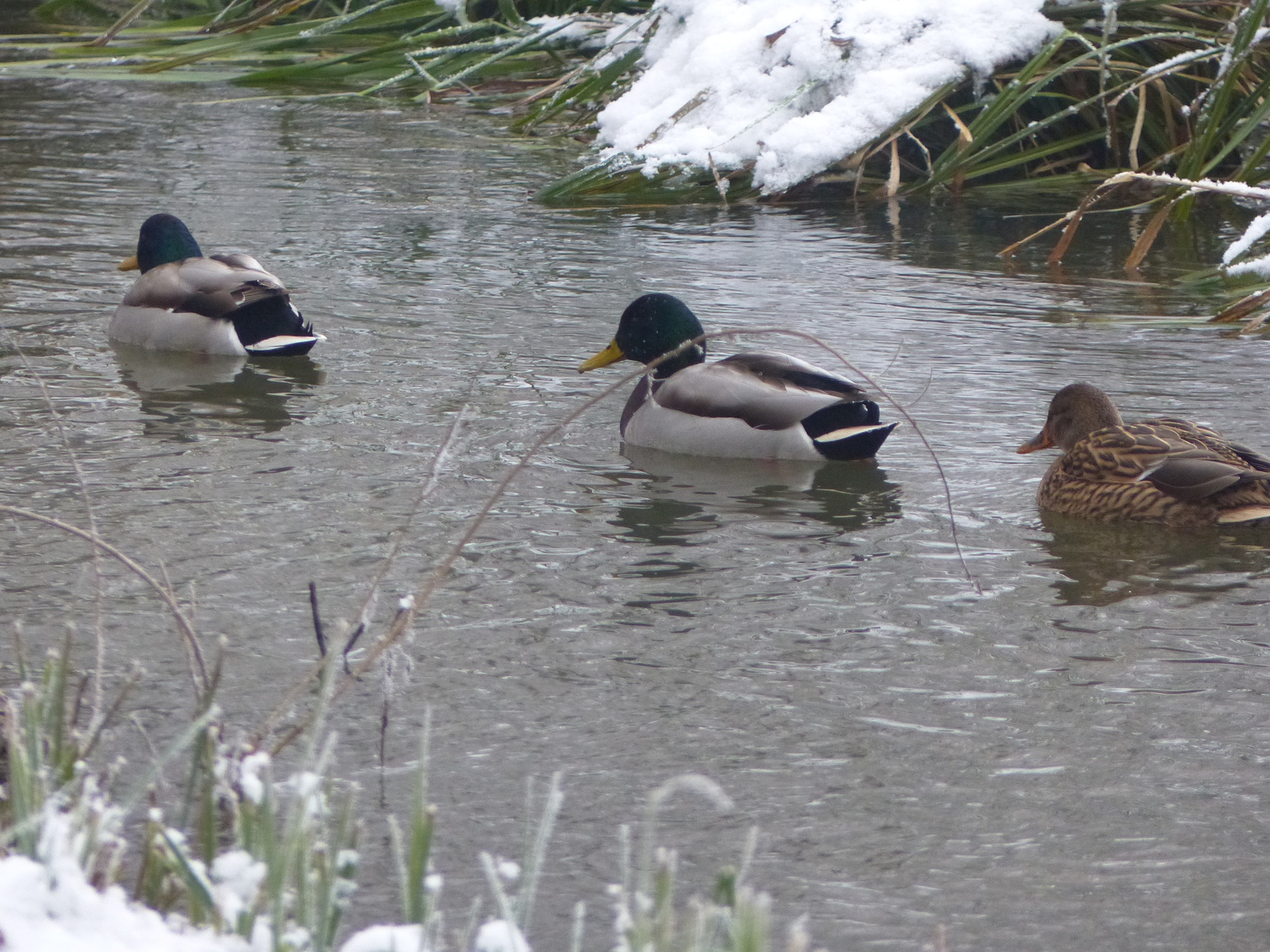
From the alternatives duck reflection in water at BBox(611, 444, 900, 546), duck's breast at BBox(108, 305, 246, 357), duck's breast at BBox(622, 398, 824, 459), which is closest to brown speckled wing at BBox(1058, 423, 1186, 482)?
duck reflection in water at BBox(611, 444, 900, 546)

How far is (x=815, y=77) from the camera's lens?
35.8 ft

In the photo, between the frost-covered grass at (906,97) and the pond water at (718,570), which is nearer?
the pond water at (718,570)

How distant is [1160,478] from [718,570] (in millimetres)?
1432

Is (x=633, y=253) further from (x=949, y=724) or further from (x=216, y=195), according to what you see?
(x=949, y=724)

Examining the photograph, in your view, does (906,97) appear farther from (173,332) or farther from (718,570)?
(718,570)

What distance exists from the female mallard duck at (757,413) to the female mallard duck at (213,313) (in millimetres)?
1700

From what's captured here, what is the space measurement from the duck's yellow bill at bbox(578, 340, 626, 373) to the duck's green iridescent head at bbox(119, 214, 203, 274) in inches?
91.7

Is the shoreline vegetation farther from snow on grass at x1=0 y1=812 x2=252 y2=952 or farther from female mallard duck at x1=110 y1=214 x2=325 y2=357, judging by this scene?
snow on grass at x1=0 y1=812 x2=252 y2=952

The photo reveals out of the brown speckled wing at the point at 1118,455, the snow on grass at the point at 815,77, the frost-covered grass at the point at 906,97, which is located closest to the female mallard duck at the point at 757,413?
the brown speckled wing at the point at 1118,455

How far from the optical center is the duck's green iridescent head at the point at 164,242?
8359 millimetres

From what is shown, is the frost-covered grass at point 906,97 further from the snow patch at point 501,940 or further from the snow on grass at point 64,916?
the snow on grass at point 64,916

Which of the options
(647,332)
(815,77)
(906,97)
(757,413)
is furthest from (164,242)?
(906,97)

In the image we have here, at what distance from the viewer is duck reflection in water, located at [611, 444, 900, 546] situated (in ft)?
18.3

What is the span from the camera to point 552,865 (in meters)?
3.34
